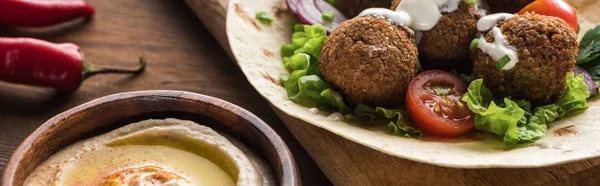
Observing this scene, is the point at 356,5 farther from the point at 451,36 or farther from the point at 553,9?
the point at 553,9

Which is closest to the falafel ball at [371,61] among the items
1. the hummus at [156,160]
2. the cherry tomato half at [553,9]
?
the cherry tomato half at [553,9]

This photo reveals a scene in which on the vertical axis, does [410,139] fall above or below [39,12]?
above

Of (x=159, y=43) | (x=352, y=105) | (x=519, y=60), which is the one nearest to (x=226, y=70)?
(x=159, y=43)

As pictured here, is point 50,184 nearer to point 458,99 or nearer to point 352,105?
point 352,105

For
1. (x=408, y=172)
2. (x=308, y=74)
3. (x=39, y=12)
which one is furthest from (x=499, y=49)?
(x=39, y=12)

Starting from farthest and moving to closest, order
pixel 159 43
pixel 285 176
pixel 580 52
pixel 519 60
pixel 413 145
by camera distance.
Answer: pixel 159 43 → pixel 580 52 → pixel 519 60 → pixel 413 145 → pixel 285 176

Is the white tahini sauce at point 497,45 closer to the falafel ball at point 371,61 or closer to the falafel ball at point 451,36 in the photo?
the falafel ball at point 451,36

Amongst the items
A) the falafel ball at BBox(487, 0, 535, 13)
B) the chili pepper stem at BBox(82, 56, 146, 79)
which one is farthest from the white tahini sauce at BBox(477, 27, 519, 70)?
the chili pepper stem at BBox(82, 56, 146, 79)
